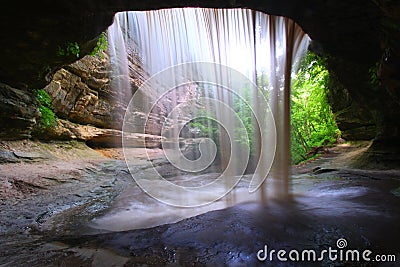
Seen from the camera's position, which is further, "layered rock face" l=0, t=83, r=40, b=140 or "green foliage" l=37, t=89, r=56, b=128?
"green foliage" l=37, t=89, r=56, b=128

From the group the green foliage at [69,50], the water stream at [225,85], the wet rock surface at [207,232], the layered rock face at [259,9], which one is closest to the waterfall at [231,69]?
the water stream at [225,85]

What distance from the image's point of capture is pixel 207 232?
2.40 meters

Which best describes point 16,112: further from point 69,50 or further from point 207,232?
point 207,232

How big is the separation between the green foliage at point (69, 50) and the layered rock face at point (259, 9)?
0.30ft

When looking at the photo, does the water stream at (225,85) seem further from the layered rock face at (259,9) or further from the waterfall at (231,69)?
the layered rock face at (259,9)

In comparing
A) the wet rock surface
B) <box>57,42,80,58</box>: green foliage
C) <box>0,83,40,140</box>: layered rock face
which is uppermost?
<box>57,42,80,58</box>: green foliage

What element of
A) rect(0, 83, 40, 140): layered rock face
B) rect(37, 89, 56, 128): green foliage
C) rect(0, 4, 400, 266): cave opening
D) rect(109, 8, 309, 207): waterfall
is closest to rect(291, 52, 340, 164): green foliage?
rect(0, 4, 400, 266): cave opening

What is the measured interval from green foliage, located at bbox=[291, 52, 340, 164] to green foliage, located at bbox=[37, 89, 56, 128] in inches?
469

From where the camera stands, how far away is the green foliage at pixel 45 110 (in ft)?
26.8

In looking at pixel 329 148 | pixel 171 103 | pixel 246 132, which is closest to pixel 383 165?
pixel 329 148

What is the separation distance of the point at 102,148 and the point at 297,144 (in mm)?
11735

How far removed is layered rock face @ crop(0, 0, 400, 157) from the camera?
3.86 metres

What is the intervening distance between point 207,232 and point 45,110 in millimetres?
8709

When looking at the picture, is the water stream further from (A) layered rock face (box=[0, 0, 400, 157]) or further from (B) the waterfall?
(A) layered rock face (box=[0, 0, 400, 157])
